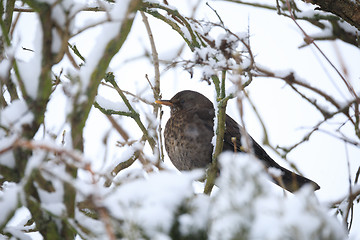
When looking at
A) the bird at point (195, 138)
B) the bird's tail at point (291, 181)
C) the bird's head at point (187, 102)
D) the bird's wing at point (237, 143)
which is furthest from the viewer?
the bird's head at point (187, 102)

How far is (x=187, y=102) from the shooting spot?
468 centimetres

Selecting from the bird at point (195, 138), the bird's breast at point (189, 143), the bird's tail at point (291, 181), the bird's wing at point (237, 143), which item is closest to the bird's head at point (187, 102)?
the bird at point (195, 138)

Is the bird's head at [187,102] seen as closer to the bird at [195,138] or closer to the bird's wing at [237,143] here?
the bird at [195,138]

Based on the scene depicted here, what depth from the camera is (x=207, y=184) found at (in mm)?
2807

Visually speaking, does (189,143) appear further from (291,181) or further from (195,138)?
(291,181)

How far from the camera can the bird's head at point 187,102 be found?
461cm

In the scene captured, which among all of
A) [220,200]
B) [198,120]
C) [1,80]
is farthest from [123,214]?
[198,120]

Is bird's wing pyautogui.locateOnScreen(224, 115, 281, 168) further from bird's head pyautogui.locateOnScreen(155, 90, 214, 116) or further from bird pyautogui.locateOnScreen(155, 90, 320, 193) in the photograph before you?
bird's head pyautogui.locateOnScreen(155, 90, 214, 116)

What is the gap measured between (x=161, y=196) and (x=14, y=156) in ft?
2.64

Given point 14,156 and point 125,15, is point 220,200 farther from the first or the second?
point 14,156

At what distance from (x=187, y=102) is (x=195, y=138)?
0.64 meters

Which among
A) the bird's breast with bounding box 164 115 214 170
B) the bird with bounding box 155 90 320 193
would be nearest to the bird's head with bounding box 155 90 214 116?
the bird with bounding box 155 90 320 193

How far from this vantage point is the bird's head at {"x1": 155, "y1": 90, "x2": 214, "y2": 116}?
4613mm

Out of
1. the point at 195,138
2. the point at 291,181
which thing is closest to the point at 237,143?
the point at 195,138
